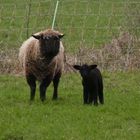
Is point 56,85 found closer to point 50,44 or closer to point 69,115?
point 50,44

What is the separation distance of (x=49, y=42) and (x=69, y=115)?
5.71 ft

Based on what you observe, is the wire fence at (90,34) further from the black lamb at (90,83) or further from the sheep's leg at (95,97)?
the sheep's leg at (95,97)

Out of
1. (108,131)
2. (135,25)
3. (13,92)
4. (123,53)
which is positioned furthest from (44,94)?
(135,25)

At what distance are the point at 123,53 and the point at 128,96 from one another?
12.3 ft

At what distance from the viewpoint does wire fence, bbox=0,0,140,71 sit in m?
15.4

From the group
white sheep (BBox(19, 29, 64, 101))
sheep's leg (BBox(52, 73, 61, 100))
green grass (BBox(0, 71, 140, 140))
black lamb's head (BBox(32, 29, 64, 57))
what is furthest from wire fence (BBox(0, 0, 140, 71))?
black lamb's head (BBox(32, 29, 64, 57))

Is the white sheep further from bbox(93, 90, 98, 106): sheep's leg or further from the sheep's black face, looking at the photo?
bbox(93, 90, 98, 106): sheep's leg

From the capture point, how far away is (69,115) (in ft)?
33.3

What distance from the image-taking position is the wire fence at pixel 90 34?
605 inches

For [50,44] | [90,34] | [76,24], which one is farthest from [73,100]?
[76,24]

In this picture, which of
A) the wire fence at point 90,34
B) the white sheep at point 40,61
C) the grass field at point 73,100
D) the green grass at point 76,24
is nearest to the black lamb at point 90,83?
the grass field at point 73,100

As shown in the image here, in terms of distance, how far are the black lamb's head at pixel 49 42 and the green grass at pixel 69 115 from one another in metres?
0.93

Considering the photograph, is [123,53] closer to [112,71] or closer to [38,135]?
[112,71]

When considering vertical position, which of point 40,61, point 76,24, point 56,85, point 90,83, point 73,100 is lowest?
point 73,100
